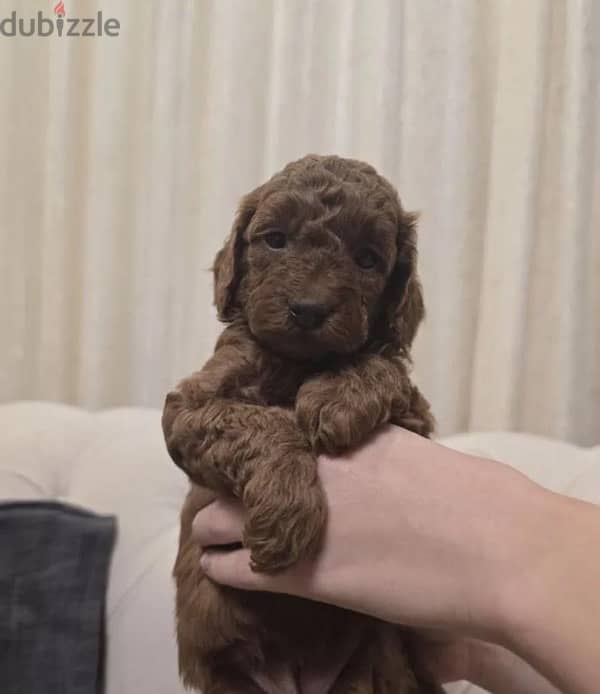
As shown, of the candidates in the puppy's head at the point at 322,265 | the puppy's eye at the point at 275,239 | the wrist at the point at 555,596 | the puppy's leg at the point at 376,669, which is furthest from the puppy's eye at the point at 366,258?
the puppy's leg at the point at 376,669

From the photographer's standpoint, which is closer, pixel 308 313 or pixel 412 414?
pixel 308 313

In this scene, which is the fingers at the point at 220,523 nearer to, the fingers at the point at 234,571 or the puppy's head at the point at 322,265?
the fingers at the point at 234,571

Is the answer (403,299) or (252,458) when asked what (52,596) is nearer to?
(252,458)

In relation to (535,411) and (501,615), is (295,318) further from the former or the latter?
(535,411)

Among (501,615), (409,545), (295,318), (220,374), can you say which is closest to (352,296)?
(295,318)

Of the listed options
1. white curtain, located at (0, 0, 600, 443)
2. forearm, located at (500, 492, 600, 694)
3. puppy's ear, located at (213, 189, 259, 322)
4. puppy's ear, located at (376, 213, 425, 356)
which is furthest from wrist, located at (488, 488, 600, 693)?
white curtain, located at (0, 0, 600, 443)

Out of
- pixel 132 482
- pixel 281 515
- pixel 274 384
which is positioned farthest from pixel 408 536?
pixel 132 482
